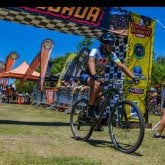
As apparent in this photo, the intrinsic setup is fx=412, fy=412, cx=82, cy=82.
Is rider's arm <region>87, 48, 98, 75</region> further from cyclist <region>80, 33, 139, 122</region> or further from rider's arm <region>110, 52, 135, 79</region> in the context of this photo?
rider's arm <region>110, 52, 135, 79</region>

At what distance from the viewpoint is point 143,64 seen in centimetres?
1131

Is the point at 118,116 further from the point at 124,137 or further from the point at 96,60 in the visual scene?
the point at 96,60

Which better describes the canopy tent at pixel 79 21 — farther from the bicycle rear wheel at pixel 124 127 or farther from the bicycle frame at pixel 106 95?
the bicycle rear wheel at pixel 124 127

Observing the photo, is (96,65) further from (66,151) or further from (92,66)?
(66,151)

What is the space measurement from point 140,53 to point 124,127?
568cm

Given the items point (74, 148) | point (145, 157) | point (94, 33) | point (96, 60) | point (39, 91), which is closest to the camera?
point (145, 157)

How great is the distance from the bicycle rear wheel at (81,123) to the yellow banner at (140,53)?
3.95 m

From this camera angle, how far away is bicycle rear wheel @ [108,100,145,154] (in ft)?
18.6

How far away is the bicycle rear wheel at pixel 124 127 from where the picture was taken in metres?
5.66

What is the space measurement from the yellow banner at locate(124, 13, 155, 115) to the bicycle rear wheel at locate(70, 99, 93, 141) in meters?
3.95

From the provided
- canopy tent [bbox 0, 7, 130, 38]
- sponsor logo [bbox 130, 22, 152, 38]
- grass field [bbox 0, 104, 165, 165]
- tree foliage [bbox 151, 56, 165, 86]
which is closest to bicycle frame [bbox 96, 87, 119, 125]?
grass field [bbox 0, 104, 165, 165]

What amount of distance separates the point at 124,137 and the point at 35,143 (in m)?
1.31
